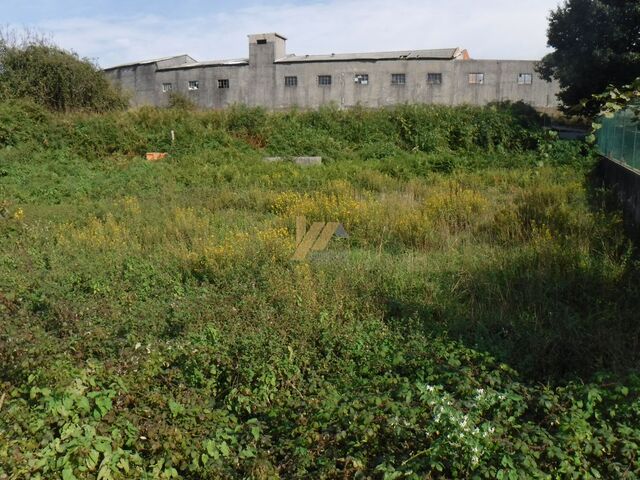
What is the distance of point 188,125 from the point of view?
18641 millimetres

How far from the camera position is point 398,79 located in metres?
32.1

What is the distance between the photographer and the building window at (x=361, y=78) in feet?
106

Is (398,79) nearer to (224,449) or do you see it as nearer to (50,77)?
(50,77)

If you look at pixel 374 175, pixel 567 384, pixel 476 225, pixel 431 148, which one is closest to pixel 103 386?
pixel 567 384

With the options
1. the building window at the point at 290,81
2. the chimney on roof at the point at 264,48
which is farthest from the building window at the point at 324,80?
the chimney on roof at the point at 264,48

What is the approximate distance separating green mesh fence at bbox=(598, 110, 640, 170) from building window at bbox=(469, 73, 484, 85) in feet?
61.6

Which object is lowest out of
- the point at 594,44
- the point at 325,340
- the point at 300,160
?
the point at 325,340

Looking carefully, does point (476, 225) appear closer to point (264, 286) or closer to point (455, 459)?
point (264, 286)

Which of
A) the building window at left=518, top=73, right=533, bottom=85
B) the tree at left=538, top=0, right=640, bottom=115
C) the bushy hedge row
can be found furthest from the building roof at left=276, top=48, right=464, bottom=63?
the bushy hedge row

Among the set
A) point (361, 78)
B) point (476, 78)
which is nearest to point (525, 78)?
point (476, 78)

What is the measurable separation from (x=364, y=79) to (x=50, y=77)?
57.7 feet

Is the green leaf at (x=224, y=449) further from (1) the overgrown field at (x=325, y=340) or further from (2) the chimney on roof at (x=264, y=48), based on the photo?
(2) the chimney on roof at (x=264, y=48)

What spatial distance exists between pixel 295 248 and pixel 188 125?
44.0 ft

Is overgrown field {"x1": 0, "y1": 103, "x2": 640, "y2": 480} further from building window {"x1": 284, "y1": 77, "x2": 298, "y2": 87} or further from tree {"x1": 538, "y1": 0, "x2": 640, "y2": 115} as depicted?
building window {"x1": 284, "y1": 77, "x2": 298, "y2": 87}
